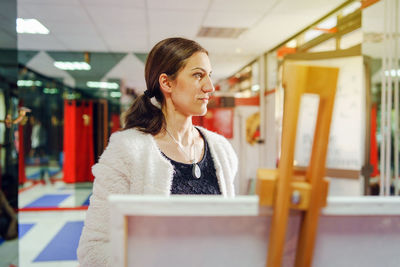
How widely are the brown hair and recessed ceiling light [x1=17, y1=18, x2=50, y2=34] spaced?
373 centimetres

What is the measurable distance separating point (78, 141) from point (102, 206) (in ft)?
19.1

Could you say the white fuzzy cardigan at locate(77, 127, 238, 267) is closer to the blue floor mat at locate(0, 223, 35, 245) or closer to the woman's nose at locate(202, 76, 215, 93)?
the woman's nose at locate(202, 76, 215, 93)

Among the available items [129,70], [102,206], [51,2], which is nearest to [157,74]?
[102,206]

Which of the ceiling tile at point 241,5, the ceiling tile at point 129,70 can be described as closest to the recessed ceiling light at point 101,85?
the ceiling tile at point 129,70

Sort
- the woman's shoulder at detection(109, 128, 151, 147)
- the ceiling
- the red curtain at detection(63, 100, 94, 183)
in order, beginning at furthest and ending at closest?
the red curtain at detection(63, 100, 94, 183), the ceiling, the woman's shoulder at detection(109, 128, 151, 147)

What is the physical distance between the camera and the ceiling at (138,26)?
11.6 ft

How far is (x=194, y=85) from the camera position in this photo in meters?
1.01

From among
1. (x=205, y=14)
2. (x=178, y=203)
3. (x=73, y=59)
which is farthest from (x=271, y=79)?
(x=178, y=203)

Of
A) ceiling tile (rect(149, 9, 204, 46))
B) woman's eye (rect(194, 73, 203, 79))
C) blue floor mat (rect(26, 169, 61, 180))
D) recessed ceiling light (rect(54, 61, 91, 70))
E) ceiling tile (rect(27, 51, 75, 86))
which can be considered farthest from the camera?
blue floor mat (rect(26, 169, 61, 180))

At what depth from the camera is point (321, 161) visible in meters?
0.42

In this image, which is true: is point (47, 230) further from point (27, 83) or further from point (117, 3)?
point (27, 83)

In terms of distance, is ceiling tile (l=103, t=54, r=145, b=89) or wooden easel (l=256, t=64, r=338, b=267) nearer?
wooden easel (l=256, t=64, r=338, b=267)

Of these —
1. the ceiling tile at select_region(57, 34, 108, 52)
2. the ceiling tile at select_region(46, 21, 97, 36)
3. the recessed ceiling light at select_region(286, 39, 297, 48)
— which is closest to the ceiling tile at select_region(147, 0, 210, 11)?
the ceiling tile at select_region(46, 21, 97, 36)

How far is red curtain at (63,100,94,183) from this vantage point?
612 cm
